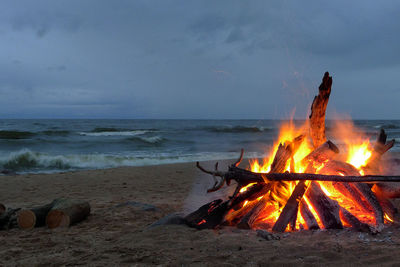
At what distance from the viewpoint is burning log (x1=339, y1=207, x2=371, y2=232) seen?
3486 mm

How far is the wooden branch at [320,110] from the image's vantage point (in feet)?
14.6

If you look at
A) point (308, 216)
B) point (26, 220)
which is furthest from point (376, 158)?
point (26, 220)

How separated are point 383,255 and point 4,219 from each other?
4804 millimetres

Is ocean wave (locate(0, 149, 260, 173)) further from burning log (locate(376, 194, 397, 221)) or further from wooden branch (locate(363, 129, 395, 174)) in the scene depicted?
burning log (locate(376, 194, 397, 221))

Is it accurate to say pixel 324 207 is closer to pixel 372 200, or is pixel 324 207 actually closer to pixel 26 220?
pixel 372 200

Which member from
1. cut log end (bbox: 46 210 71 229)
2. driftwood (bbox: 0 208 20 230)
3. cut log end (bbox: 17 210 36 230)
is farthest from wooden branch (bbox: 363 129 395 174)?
driftwood (bbox: 0 208 20 230)

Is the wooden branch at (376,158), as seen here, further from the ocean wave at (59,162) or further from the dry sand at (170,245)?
the ocean wave at (59,162)

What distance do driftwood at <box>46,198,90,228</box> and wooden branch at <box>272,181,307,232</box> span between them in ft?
9.51

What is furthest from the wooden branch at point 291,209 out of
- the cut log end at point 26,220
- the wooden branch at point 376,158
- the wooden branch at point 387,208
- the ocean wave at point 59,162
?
the ocean wave at point 59,162

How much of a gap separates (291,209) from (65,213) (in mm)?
3170

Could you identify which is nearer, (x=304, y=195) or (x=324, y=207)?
(x=324, y=207)

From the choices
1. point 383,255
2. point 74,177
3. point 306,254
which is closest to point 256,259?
point 306,254

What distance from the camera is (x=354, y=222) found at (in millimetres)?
3580

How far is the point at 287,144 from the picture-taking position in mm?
4320
